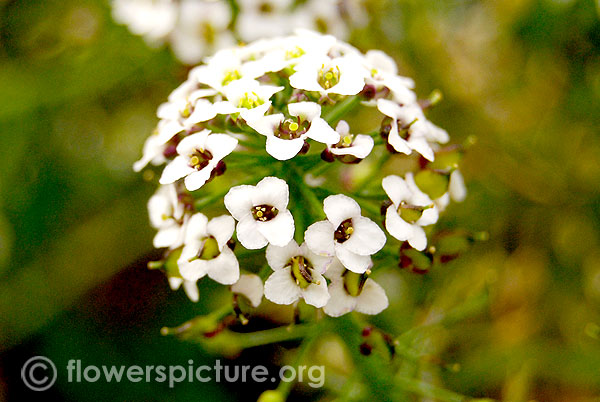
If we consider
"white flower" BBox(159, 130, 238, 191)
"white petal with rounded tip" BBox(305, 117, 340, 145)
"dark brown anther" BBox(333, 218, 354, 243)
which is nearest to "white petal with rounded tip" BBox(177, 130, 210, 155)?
"white flower" BBox(159, 130, 238, 191)

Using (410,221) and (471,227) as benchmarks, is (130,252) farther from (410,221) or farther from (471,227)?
(410,221)

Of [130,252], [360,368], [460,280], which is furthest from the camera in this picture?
[130,252]

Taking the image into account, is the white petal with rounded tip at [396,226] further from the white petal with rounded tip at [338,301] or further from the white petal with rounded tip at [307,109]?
the white petal with rounded tip at [307,109]

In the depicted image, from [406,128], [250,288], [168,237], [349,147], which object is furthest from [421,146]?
[168,237]

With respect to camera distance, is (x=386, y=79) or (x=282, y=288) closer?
(x=282, y=288)

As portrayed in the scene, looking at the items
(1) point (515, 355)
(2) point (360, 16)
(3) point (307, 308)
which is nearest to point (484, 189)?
(1) point (515, 355)

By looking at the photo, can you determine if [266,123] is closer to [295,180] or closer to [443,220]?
[295,180]

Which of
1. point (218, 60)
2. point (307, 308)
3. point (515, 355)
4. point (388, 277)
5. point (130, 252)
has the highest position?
point (218, 60)
